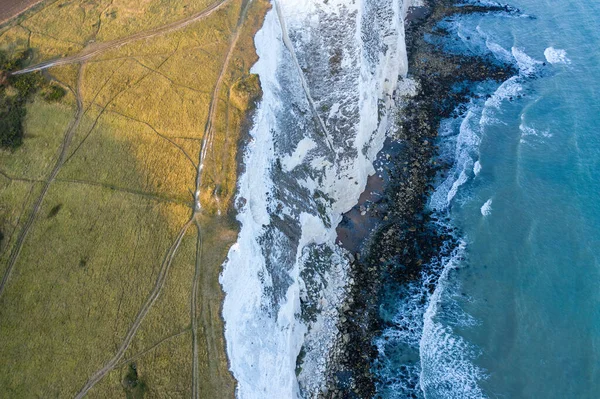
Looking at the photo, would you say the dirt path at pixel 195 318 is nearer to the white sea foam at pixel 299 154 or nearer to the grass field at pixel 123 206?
the grass field at pixel 123 206

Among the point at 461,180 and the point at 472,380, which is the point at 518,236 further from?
the point at 472,380

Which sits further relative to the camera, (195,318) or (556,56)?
(556,56)

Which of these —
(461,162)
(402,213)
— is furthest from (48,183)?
(461,162)

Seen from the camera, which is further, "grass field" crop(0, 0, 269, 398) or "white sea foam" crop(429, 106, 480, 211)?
"white sea foam" crop(429, 106, 480, 211)

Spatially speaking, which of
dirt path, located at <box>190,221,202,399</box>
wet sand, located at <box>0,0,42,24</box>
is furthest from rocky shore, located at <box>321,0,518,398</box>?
wet sand, located at <box>0,0,42,24</box>

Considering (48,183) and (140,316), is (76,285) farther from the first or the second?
(48,183)

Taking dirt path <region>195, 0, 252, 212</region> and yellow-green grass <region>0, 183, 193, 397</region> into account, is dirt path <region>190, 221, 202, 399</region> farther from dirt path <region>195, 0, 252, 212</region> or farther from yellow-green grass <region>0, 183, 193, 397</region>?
dirt path <region>195, 0, 252, 212</region>
